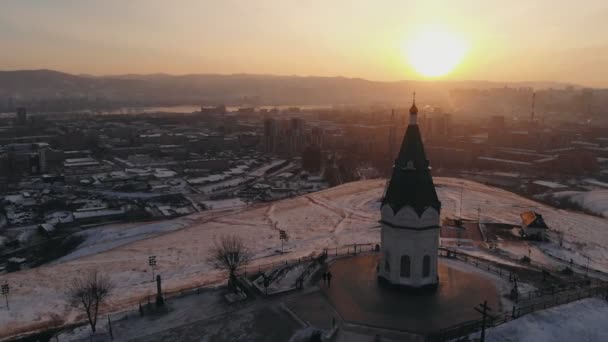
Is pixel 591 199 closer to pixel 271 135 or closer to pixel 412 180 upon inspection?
pixel 412 180

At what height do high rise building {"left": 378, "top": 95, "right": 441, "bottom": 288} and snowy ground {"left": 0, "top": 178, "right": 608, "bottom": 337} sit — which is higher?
high rise building {"left": 378, "top": 95, "right": 441, "bottom": 288}

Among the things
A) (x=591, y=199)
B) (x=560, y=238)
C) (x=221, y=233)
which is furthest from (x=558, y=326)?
(x=591, y=199)

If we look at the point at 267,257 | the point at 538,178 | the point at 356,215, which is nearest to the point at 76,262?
the point at 267,257

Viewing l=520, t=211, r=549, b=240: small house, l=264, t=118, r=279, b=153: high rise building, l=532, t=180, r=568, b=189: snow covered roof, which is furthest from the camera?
l=264, t=118, r=279, b=153: high rise building

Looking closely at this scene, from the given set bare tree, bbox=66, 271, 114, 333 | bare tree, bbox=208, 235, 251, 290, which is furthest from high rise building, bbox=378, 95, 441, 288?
bare tree, bbox=66, 271, 114, 333

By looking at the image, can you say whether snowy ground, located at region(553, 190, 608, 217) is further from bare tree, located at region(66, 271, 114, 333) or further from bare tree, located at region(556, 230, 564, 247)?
bare tree, located at region(66, 271, 114, 333)

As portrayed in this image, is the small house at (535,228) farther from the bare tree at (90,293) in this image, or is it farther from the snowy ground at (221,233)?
the bare tree at (90,293)

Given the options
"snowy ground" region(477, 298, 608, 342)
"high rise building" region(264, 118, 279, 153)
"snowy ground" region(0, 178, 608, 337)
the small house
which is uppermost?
"high rise building" region(264, 118, 279, 153)

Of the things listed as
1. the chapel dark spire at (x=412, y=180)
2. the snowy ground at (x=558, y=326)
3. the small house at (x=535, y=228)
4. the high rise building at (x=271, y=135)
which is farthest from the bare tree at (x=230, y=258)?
the high rise building at (x=271, y=135)
